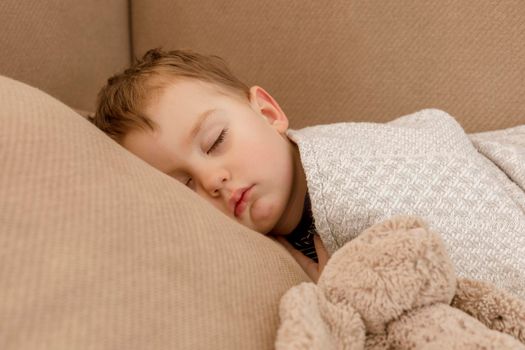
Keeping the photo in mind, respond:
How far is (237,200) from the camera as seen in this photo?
0.80 metres

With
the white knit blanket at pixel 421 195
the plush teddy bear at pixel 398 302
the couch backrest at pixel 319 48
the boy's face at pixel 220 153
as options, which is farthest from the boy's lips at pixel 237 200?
the couch backrest at pixel 319 48

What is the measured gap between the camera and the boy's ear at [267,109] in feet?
3.11

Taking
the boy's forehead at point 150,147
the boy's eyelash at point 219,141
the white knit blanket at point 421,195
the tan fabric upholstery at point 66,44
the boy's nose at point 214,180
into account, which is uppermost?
the white knit blanket at point 421,195

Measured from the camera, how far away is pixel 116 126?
0.87 m

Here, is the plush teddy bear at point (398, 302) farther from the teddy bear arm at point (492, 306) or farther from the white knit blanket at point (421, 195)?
the white knit blanket at point (421, 195)

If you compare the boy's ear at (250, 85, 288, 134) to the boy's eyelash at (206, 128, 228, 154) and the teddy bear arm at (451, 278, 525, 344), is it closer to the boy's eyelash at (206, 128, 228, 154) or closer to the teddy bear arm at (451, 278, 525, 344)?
the boy's eyelash at (206, 128, 228, 154)

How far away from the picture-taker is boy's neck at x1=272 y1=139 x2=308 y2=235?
0.88 meters

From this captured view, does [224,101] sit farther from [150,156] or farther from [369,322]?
[369,322]

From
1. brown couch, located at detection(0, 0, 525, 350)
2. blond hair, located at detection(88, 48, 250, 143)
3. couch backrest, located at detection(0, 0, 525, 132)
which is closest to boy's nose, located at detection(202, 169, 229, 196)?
blond hair, located at detection(88, 48, 250, 143)

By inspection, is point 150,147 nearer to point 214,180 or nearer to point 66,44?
point 214,180

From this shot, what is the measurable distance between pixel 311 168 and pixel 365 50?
1.77ft

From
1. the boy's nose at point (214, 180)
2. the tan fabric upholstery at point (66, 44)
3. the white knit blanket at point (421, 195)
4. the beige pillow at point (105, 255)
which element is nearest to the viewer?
the beige pillow at point (105, 255)

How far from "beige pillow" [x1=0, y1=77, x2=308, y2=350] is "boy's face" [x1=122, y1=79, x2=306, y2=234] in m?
0.28

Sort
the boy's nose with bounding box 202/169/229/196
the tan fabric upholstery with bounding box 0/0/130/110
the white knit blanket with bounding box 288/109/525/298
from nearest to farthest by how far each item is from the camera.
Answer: the white knit blanket with bounding box 288/109/525/298, the boy's nose with bounding box 202/169/229/196, the tan fabric upholstery with bounding box 0/0/130/110
